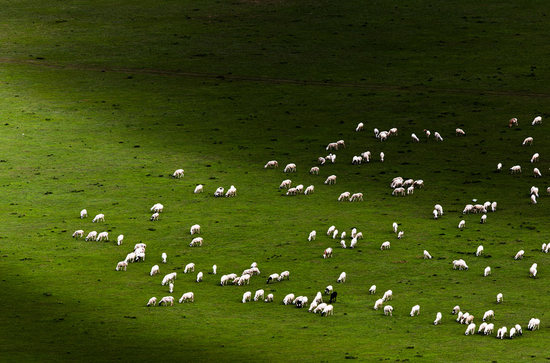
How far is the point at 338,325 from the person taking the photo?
1622 inches

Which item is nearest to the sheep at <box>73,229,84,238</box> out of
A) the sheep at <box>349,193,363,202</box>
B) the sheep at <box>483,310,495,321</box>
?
the sheep at <box>349,193,363,202</box>

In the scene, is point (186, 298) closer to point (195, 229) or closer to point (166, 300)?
point (166, 300)

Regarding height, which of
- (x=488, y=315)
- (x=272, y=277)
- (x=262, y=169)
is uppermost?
(x=262, y=169)

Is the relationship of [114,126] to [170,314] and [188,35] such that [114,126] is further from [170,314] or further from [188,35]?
[170,314]

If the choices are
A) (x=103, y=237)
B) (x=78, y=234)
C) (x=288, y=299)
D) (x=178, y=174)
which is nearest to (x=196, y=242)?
(x=103, y=237)

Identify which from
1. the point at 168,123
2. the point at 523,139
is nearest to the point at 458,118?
the point at 523,139

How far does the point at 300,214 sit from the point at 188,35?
160 feet

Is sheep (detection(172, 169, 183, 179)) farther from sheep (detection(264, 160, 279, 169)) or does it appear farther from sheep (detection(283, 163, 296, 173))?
sheep (detection(283, 163, 296, 173))

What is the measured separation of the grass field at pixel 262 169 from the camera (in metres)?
41.3

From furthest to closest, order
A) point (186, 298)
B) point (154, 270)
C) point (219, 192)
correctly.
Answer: point (219, 192) < point (154, 270) < point (186, 298)

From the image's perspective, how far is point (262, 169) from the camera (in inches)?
2677

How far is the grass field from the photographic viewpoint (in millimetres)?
41281

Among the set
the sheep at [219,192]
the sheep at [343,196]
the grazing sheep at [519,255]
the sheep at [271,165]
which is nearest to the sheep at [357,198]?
the sheep at [343,196]

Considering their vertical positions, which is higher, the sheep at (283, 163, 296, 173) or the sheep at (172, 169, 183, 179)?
the sheep at (283, 163, 296, 173)
